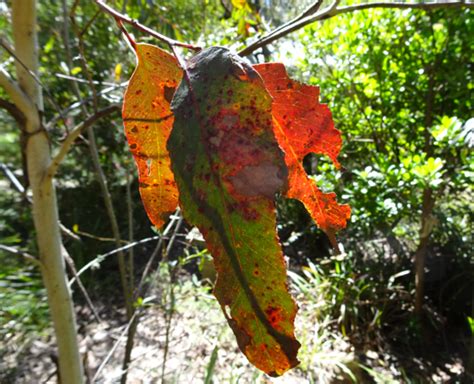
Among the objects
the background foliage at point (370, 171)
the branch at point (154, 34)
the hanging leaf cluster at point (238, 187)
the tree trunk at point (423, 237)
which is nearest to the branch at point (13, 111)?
the branch at point (154, 34)

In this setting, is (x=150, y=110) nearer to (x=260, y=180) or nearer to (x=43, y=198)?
(x=260, y=180)

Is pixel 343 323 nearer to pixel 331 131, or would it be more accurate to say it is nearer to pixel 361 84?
pixel 361 84

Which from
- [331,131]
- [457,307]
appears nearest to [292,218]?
[457,307]

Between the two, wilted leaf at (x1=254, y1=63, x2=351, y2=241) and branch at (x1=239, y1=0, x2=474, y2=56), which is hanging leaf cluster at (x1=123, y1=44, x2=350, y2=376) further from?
branch at (x1=239, y1=0, x2=474, y2=56)

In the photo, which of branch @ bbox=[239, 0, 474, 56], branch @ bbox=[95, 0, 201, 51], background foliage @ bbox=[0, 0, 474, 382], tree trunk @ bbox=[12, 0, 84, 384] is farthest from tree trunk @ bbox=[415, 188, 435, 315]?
branch @ bbox=[95, 0, 201, 51]

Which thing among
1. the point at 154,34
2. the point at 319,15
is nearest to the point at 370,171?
the point at 319,15

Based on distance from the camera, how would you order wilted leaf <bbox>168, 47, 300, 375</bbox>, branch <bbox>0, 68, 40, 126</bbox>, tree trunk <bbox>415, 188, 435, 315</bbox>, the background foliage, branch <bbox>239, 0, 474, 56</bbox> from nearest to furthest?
1. wilted leaf <bbox>168, 47, 300, 375</bbox>
2. branch <bbox>239, 0, 474, 56</bbox>
3. branch <bbox>0, 68, 40, 126</bbox>
4. the background foliage
5. tree trunk <bbox>415, 188, 435, 315</bbox>

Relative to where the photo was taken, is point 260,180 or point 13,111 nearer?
point 260,180
